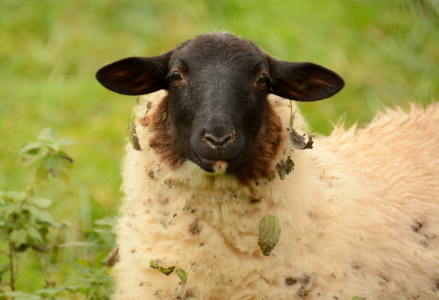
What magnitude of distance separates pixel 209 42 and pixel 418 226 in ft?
5.73

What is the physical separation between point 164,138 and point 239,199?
548 millimetres

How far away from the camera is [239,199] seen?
3.52 m

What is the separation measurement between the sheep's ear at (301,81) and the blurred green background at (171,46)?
123 inches

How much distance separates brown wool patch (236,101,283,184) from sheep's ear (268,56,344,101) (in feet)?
0.47

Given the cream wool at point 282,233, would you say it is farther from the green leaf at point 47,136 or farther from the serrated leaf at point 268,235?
the green leaf at point 47,136

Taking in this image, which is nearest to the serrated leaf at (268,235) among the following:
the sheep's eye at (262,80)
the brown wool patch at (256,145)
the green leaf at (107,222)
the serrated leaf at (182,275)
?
the brown wool patch at (256,145)

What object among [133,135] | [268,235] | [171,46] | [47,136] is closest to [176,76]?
[133,135]

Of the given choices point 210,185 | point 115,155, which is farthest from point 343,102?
point 210,185

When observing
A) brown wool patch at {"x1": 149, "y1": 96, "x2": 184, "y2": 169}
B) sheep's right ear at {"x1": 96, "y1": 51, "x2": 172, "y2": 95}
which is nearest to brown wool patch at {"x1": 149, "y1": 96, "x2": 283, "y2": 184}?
brown wool patch at {"x1": 149, "y1": 96, "x2": 184, "y2": 169}

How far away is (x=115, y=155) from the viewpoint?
6547 millimetres

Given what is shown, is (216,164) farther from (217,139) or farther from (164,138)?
(164,138)

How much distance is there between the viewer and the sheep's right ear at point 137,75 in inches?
146

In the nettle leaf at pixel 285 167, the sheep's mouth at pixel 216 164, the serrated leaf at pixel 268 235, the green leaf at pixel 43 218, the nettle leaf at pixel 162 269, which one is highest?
the nettle leaf at pixel 285 167

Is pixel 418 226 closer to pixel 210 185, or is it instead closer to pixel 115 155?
pixel 210 185
